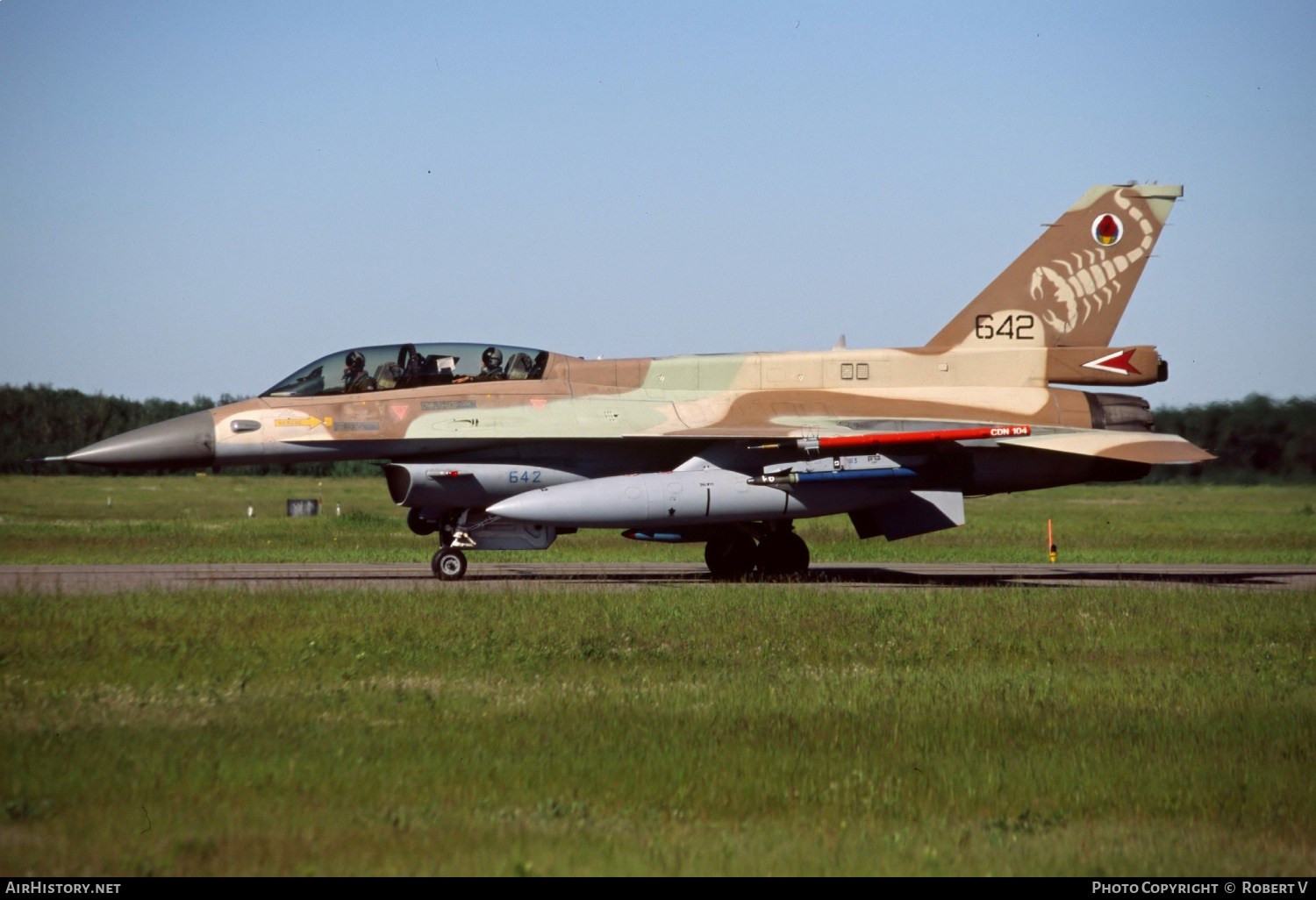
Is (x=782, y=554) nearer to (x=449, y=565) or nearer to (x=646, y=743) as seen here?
(x=449, y=565)

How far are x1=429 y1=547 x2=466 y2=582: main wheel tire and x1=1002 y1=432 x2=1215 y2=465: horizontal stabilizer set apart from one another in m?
7.90

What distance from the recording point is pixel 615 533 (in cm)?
3319

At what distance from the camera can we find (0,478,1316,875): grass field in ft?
18.0

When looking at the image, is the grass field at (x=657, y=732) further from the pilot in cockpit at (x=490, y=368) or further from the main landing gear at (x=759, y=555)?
the pilot in cockpit at (x=490, y=368)

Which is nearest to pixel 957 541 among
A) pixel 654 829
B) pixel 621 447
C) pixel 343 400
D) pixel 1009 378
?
pixel 1009 378

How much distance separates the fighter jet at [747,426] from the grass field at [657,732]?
8.64 ft

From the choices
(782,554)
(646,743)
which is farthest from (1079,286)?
(646,743)

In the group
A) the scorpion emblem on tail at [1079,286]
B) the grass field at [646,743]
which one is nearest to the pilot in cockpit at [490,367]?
the grass field at [646,743]

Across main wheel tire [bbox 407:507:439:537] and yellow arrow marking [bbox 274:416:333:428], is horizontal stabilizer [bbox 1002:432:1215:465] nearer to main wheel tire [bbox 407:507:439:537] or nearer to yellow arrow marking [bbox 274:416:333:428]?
main wheel tire [bbox 407:507:439:537]

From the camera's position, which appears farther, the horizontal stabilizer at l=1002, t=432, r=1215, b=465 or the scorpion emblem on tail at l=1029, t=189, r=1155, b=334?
the scorpion emblem on tail at l=1029, t=189, r=1155, b=334

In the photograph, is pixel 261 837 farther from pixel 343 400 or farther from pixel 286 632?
pixel 343 400

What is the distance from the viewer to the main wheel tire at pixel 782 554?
18.6 meters

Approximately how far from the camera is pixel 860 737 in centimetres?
761

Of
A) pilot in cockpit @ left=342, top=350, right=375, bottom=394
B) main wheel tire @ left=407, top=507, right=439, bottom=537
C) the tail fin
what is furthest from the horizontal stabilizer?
pilot in cockpit @ left=342, top=350, right=375, bottom=394
